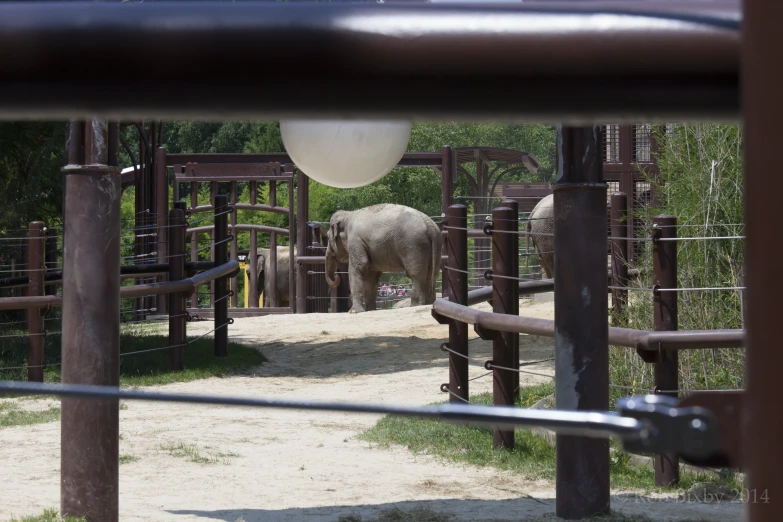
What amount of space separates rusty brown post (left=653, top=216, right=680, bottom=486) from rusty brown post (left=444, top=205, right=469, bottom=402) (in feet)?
5.21

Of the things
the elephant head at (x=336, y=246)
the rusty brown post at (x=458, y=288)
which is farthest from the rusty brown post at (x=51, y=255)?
the elephant head at (x=336, y=246)

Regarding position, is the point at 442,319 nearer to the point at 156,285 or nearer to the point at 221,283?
the point at 156,285

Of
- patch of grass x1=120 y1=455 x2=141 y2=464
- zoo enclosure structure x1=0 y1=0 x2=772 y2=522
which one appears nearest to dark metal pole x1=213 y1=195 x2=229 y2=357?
patch of grass x1=120 y1=455 x2=141 y2=464

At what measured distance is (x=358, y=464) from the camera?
5398 millimetres

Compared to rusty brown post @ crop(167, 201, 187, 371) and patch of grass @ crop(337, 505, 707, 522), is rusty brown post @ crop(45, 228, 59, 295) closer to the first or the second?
rusty brown post @ crop(167, 201, 187, 371)

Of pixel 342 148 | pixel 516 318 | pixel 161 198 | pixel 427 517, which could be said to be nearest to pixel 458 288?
pixel 516 318

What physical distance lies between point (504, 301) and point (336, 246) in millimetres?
11135

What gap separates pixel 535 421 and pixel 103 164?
12.5 feet

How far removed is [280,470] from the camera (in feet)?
17.3

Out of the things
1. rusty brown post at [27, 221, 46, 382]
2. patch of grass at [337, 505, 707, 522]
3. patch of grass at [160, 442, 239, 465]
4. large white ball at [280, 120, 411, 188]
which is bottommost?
patch of grass at [160, 442, 239, 465]

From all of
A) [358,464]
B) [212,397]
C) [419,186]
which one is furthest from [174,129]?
[212,397]

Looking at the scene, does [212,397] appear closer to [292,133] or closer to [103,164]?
[292,133]

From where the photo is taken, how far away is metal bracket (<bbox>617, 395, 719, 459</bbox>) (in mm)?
467

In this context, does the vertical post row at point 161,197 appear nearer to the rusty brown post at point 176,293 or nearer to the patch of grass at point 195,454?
the rusty brown post at point 176,293
